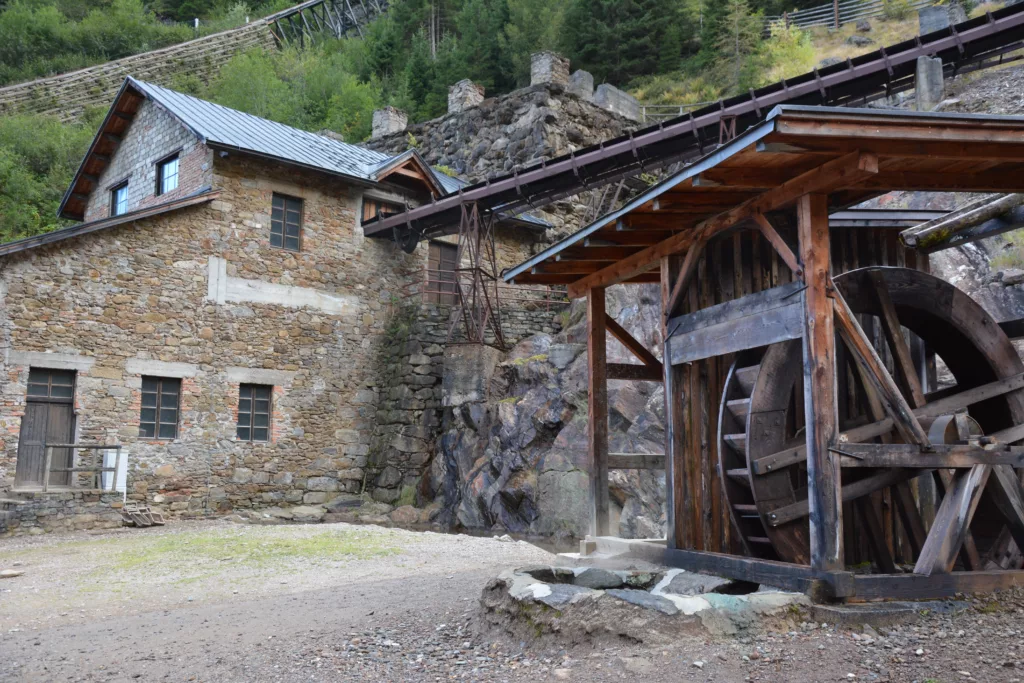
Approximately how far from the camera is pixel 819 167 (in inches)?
217

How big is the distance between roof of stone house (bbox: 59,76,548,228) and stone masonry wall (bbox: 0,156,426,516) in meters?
0.50

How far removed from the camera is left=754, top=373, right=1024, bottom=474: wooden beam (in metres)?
6.07

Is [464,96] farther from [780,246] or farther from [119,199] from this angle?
[780,246]

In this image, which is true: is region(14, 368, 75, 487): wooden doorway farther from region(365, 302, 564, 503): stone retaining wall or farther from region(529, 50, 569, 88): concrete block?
region(529, 50, 569, 88): concrete block

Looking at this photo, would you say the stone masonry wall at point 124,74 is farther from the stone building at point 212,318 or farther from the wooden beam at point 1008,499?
the wooden beam at point 1008,499

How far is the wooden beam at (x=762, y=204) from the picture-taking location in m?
5.30

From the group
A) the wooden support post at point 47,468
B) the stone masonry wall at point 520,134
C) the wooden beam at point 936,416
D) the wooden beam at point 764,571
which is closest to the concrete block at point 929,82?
the stone masonry wall at point 520,134

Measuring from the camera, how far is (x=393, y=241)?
19.1m

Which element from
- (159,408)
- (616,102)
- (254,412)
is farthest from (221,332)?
(616,102)

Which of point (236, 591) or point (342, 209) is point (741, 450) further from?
point (342, 209)

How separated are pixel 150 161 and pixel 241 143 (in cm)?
338

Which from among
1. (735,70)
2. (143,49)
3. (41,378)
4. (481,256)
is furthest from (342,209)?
(143,49)

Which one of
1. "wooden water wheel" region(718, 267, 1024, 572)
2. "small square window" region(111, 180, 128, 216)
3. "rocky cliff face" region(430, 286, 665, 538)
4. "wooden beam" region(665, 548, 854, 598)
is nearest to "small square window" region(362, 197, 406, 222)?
"rocky cliff face" region(430, 286, 665, 538)

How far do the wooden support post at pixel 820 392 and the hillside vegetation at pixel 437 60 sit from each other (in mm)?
23945
